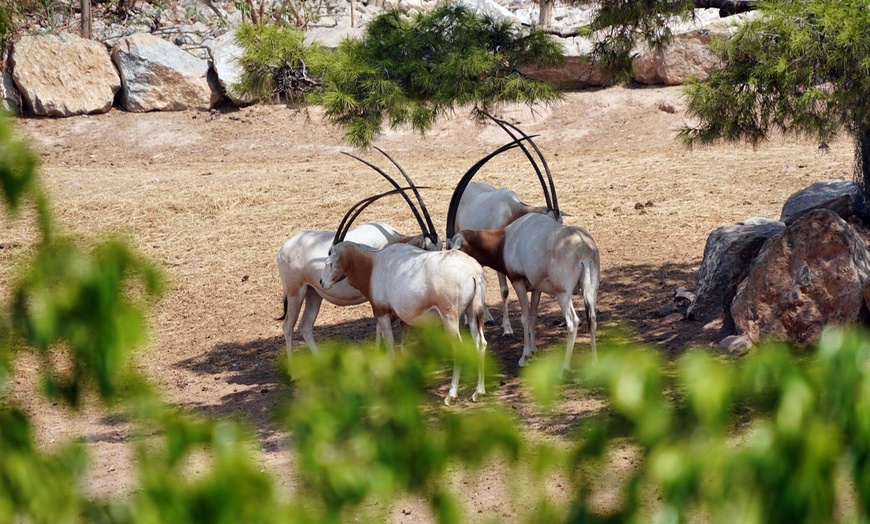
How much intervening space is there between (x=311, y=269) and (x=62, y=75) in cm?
1182

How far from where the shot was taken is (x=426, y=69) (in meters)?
7.51

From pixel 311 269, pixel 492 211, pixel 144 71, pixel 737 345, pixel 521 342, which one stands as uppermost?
pixel 144 71

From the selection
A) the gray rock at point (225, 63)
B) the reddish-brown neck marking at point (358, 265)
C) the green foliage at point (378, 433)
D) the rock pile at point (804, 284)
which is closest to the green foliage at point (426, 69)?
the reddish-brown neck marking at point (358, 265)

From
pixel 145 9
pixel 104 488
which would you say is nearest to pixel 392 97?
pixel 104 488

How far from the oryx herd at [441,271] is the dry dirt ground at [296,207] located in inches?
23.6

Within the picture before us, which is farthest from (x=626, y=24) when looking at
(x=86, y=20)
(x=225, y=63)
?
(x=86, y=20)

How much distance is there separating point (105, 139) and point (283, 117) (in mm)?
3031

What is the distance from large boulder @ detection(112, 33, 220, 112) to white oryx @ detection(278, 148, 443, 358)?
10619 millimetres

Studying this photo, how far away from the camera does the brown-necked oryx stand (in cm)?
761

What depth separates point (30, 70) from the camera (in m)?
18.0

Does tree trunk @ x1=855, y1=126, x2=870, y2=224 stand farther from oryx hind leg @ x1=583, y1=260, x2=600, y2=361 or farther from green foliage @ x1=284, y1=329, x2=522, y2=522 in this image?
green foliage @ x1=284, y1=329, x2=522, y2=522

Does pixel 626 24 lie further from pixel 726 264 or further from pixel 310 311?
pixel 310 311

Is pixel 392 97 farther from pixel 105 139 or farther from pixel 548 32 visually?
pixel 105 139

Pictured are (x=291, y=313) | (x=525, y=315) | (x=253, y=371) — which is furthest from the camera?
(x=253, y=371)
